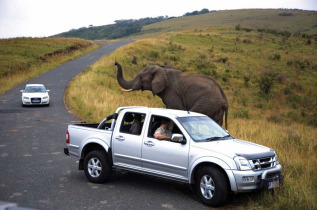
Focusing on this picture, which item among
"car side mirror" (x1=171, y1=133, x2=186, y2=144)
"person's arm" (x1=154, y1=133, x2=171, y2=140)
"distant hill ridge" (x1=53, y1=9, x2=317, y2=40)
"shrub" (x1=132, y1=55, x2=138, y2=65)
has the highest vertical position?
"distant hill ridge" (x1=53, y1=9, x2=317, y2=40)

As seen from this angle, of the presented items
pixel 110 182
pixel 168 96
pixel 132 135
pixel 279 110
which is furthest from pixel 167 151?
pixel 279 110

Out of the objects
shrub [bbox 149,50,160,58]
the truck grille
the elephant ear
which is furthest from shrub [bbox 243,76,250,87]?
→ the truck grille

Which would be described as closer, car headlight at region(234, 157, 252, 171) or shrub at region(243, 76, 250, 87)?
car headlight at region(234, 157, 252, 171)

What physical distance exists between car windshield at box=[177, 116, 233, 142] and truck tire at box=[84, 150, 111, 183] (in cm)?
184

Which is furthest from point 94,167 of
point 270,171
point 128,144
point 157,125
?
point 270,171

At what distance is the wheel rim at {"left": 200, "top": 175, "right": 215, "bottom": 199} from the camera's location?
274 inches

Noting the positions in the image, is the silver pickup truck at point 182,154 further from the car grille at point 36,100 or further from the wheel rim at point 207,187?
the car grille at point 36,100

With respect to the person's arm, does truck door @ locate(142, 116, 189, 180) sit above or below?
below

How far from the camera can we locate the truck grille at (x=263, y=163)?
6.89m

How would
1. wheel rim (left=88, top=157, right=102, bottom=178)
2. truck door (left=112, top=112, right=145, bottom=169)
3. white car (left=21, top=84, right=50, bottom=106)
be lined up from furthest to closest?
white car (left=21, top=84, right=50, bottom=106), wheel rim (left=88, top=157, right=102, bottom=178), truck door (left=112, top=112, right=145, bottom=169)

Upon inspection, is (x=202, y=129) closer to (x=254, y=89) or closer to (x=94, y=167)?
(x=94, y=167)


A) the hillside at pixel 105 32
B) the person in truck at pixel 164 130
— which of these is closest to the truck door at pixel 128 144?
the person in truck at pixel 164 130

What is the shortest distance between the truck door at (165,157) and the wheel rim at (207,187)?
0.37 meters

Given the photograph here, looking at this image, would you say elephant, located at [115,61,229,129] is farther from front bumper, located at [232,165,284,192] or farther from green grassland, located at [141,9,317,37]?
green grassland, located at [141,9,317,37]
